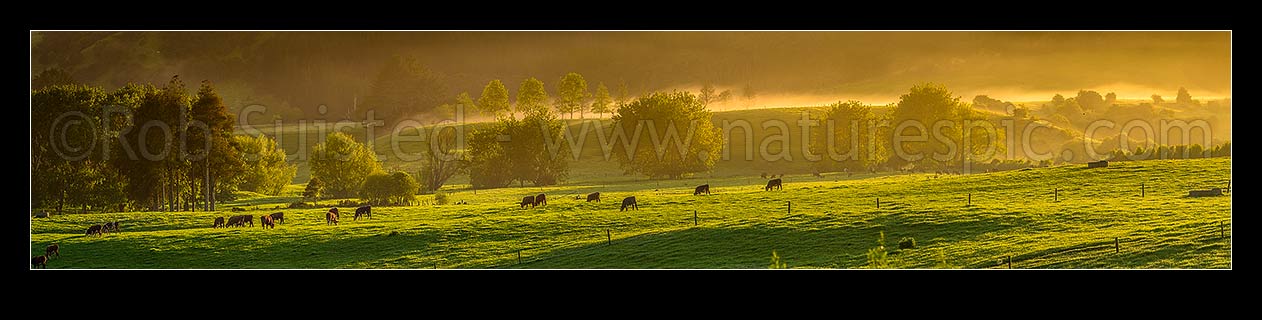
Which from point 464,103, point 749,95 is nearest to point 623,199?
point 749,95

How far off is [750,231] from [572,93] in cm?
1883

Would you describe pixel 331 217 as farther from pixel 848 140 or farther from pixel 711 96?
pixel 848 140

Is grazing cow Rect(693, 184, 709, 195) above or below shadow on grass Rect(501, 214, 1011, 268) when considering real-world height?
above

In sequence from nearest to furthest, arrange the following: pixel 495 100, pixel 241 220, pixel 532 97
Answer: pixel 241 220 < pixel 532 97 < pixel 495 100

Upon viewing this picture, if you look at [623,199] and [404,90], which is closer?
[623,199]

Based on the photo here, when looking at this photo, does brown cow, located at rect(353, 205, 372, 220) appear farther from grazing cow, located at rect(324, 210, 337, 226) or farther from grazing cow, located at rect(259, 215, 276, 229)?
grazing cow, located at rect(259, 215, 276, 229)

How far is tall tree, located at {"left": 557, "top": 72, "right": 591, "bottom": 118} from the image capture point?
6438 cm

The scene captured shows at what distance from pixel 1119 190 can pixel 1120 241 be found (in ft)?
49.0

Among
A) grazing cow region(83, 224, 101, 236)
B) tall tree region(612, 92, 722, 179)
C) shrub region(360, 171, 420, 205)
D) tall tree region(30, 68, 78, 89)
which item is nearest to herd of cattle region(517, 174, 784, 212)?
tall tree region(612, 92, 722, 179)

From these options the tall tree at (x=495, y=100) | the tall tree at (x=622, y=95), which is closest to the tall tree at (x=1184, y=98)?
the tall tree at (x=622, y=95)

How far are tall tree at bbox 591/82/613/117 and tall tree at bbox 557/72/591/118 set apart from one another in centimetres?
60

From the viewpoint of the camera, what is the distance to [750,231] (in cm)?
5138

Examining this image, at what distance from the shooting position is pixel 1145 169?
63.1m

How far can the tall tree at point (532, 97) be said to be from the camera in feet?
217
